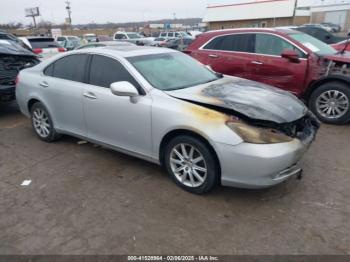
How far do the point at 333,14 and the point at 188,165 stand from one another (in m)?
59.5

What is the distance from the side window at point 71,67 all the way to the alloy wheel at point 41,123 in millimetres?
711

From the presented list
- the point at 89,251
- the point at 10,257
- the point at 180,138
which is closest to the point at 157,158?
the point at 180,138

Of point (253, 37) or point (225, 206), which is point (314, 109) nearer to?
point (253, 37)

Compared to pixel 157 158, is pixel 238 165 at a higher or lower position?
higher

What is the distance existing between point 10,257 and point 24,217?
23.3 inches

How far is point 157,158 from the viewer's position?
3.71 metres

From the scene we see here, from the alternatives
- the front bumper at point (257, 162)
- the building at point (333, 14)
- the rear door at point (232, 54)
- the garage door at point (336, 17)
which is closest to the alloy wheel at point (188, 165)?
the front bumper at point (257, 162)

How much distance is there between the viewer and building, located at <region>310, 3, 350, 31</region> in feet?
166

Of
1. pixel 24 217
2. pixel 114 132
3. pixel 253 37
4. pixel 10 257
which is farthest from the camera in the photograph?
pixel 253 37

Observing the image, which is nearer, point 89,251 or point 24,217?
point 89,251

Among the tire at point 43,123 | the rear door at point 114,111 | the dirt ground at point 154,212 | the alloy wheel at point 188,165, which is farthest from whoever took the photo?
the tire at point 43,123

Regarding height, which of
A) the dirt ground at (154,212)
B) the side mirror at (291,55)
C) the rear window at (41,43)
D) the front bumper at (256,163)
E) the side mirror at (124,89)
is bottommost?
the dirt ground at (154,212)

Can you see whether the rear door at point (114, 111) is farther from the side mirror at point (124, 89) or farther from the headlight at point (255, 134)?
the headlight at point (255, 134)

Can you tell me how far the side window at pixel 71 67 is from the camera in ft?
14.4
